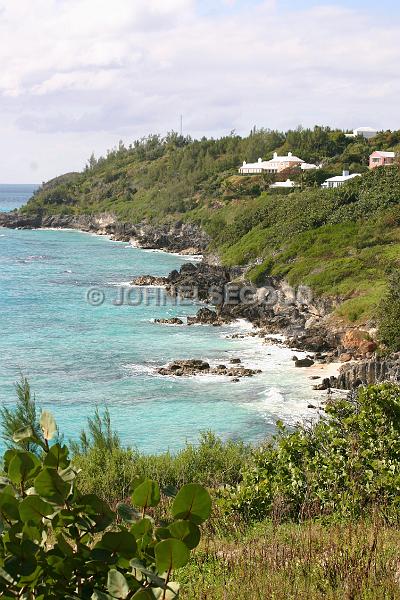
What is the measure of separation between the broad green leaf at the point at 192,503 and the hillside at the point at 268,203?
129 ft

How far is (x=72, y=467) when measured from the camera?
3455mm

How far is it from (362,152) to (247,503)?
A: 9930 centimetres

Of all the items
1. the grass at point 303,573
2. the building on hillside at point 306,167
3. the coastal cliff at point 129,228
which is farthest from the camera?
the building on hillside at point 306,167

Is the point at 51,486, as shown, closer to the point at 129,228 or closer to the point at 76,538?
the point at 76,538

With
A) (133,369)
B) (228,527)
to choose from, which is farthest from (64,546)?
(133,369)

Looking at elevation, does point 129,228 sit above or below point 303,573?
above

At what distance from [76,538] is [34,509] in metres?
0.31

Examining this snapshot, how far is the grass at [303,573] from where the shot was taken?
507 centimetres

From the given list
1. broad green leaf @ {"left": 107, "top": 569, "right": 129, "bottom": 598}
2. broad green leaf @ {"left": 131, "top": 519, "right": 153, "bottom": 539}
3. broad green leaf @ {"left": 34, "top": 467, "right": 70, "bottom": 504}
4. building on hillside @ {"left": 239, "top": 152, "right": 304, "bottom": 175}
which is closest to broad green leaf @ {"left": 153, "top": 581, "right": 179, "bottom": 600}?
broad green leaf @ {"left": 107, "top": 569, "right": 129, "bottom": 598}

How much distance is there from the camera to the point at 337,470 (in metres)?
10.8

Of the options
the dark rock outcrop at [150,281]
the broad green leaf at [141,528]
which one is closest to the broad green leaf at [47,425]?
the broad green leaf at [141,528]

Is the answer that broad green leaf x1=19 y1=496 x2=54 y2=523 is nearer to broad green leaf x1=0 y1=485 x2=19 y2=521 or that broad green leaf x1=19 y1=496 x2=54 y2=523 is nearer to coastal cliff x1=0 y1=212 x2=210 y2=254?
broad green leaf x1=0 y1=485 x2=19 y2=521

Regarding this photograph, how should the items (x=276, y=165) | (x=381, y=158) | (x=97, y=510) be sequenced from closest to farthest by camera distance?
(x=97, y=510), (x=381, y=158), (x=276, y=165)

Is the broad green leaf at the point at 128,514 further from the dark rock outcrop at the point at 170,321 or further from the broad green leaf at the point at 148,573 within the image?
the dark rock outcrop at the point at 170,321
